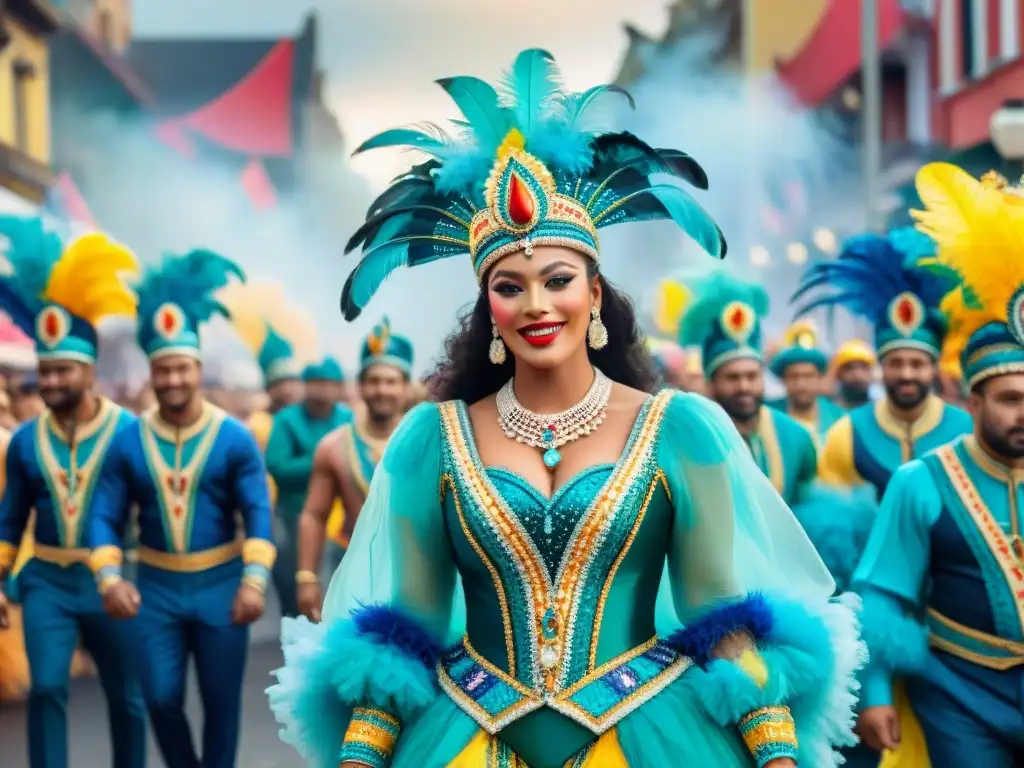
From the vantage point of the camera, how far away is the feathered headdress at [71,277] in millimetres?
8336

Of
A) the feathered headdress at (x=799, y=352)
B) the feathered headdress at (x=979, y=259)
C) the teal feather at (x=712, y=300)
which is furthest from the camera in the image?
the feathered headdress at (x=799, y=352)

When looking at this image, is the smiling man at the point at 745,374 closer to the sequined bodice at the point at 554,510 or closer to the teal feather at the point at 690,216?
the teal feather at the point at 690,216

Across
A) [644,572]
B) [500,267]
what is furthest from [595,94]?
[644,572]

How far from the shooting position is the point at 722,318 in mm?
9352

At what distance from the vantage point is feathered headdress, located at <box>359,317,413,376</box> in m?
10.2

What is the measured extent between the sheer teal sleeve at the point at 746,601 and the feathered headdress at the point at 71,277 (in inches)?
187

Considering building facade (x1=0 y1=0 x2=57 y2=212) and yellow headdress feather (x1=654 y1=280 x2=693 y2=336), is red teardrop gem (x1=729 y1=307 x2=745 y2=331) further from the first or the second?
building facade (x1=0 y1=0 x2=57 y2=212)

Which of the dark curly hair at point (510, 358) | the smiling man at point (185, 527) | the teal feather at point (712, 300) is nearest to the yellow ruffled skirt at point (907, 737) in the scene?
the dark curly hair at point (510, 358)

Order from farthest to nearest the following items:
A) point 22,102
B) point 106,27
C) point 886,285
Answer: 1. point 106,27
2. point 22,102
3. point 886,285

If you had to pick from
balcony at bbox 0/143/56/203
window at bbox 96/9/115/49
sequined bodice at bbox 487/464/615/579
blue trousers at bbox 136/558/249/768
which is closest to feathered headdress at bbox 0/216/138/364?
blue trousers at bbox 136/558/249/768

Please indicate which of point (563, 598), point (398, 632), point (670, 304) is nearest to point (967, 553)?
point (563, 598)

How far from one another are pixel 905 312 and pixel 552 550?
14.3ft

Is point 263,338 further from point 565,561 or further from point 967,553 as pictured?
point 565,561

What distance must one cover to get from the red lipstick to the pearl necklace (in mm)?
200
